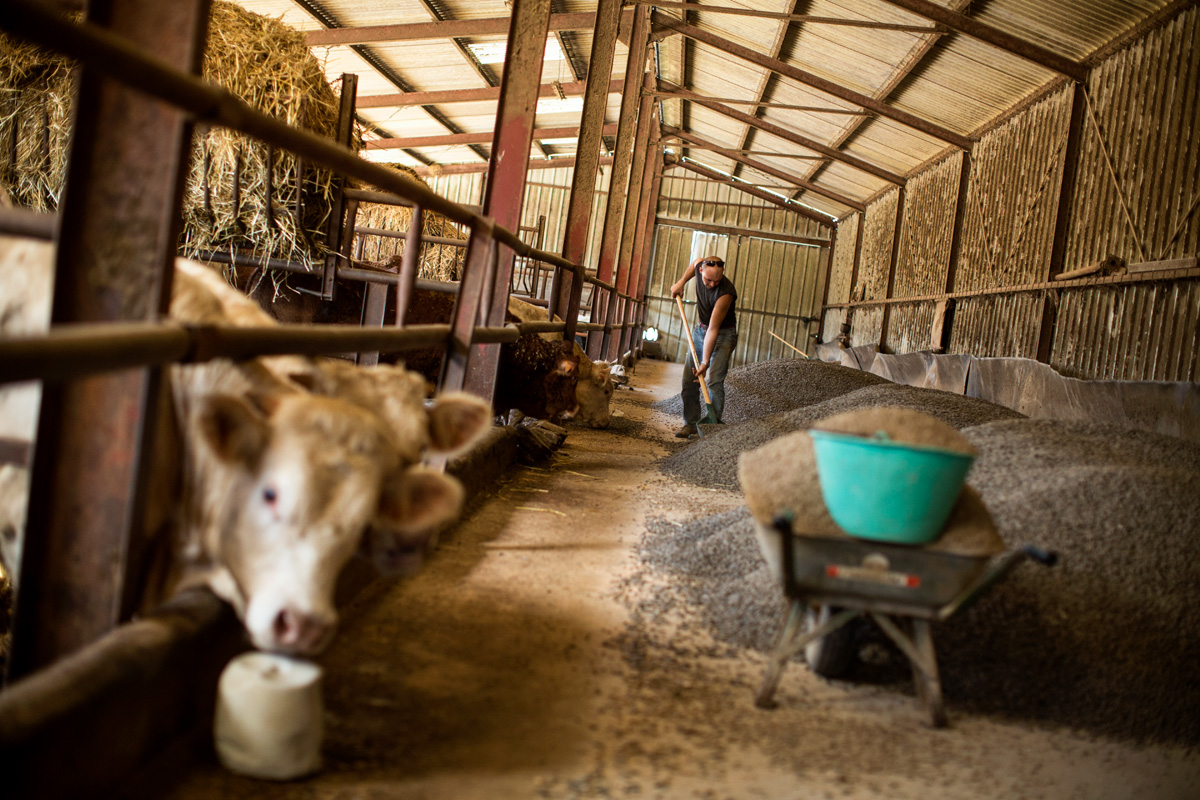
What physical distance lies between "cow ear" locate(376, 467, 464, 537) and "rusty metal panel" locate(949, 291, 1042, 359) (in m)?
8.95

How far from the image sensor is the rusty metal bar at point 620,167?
11.9 metres

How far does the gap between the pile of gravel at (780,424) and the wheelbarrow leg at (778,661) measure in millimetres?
3217

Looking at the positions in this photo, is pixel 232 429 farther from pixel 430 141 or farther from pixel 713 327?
pixel 430 141

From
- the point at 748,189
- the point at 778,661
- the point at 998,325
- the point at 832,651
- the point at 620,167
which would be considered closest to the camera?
the point at 778,661

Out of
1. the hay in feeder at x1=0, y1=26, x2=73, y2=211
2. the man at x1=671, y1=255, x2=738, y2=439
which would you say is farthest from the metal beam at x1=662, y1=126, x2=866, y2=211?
the hay in feeder at x1=0, y1=26, x2=73, y2=211

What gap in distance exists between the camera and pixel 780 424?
6.94m

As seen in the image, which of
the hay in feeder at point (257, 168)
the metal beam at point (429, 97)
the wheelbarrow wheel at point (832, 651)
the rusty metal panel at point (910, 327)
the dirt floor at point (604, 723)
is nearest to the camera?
the dirt floor at point (604, 723)

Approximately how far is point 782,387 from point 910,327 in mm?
5746

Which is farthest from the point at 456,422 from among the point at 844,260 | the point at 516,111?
the point at 844,260

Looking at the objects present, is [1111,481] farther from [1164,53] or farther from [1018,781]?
[1164,53]

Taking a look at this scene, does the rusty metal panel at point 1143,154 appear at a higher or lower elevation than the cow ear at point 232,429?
higher

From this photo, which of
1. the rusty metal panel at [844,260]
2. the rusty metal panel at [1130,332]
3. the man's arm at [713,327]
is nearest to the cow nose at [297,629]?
the man's arm at [713,327]

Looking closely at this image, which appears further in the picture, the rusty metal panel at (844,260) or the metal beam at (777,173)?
the rusty metal panel at (844,260)

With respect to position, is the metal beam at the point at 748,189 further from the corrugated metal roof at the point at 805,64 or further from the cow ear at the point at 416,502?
the cow ear at the point at 416,502
